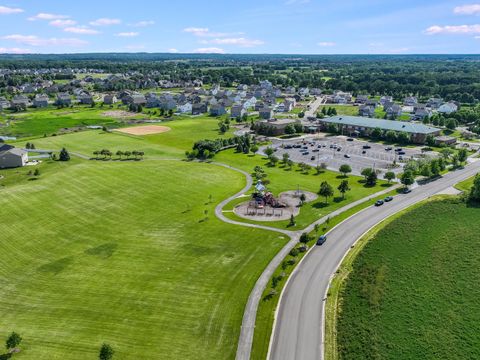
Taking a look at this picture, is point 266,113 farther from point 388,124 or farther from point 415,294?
point 415,294

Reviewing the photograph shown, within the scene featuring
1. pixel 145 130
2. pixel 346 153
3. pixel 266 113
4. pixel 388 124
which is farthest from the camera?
pixel 266 113

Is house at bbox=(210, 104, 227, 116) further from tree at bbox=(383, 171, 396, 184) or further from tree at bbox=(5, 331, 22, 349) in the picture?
tree at bbox=(5, 331, 22, 349)

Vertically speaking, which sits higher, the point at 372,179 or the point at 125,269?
the point at 372,179

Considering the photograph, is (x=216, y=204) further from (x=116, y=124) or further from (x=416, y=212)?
(x=116, y=124)

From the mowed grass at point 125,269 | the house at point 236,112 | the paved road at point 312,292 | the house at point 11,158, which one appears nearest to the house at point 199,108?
the house at point 236,112

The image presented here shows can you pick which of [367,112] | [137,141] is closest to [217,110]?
[137,141]

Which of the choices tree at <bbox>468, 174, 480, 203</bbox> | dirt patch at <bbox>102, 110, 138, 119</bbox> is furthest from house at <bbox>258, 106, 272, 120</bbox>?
tree at <bbox>468, 174, 480, 203</bbox>
